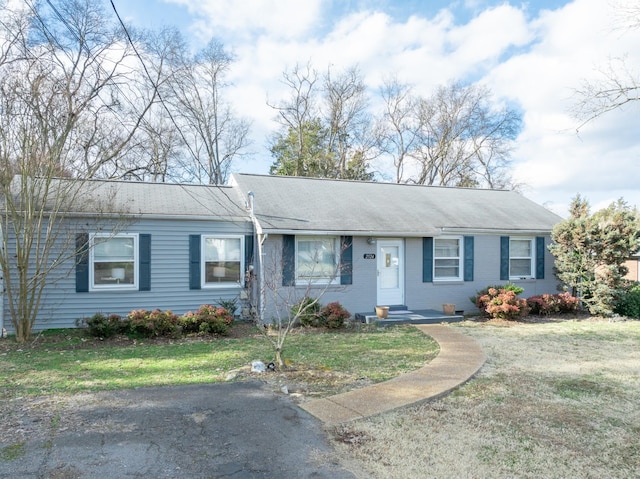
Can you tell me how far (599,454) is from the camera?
13.1 feet

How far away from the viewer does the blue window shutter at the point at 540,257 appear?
14.3 metres

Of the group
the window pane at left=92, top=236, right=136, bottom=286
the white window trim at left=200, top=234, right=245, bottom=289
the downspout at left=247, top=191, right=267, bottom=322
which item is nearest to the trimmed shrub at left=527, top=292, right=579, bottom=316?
the downspout at left=247, top=191, right=267, bottom=322

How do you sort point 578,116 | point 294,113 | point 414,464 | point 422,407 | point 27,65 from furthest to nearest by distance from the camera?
point 294,113 < point 578,116 < point 27,65 < point 422,407 < point 414,464

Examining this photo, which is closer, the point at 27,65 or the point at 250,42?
the point at 27,65

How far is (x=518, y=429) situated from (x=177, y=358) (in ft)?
18.0

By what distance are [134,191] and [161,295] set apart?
129 inches

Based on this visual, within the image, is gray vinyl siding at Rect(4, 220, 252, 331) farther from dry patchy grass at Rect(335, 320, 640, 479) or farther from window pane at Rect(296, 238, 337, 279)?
dry patchy grass at Rect(335, 320, 640, 479)

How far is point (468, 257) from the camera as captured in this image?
1338 cm

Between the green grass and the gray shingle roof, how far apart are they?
304 centimetres

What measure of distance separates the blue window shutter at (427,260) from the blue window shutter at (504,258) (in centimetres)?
249

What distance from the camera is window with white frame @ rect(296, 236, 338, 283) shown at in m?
11.8

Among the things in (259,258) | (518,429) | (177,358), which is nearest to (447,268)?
(259,258)

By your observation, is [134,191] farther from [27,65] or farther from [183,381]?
[183,381]

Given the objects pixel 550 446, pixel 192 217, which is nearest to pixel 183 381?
pixel 550 446
